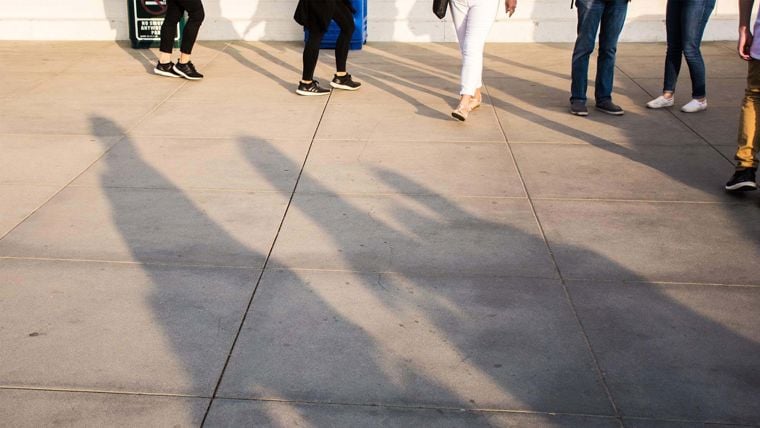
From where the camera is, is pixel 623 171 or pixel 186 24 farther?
pixel 186 24

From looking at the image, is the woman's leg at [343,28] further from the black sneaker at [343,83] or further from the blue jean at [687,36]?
the blue jean at [687,36]

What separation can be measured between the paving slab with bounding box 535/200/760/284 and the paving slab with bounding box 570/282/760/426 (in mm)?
194

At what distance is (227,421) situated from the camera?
3.56 metres

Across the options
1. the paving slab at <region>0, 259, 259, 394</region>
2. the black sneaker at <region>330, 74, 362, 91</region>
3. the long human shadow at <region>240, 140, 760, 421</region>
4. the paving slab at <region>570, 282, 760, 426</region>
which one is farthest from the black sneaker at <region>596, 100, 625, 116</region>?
the paving slab at <region>0, 259, 259, 394</region>

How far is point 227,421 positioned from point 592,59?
26.6 feet

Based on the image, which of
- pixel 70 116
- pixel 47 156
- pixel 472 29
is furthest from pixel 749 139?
pixel 70 116

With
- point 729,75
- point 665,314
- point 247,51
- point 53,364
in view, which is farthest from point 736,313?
point 247,51

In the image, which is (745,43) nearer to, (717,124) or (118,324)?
(717,124)

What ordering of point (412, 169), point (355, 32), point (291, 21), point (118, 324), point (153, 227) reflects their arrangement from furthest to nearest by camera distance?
point (291, 21), point (355, 32), point (412, 169), point (153, 227), point (118, 324)

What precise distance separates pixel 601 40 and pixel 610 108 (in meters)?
0.60

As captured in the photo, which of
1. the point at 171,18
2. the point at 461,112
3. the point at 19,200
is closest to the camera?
the point at 19,200

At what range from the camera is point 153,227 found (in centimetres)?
554

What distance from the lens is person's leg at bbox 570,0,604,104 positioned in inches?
318

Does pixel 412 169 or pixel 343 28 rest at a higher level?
pixel 343 28
